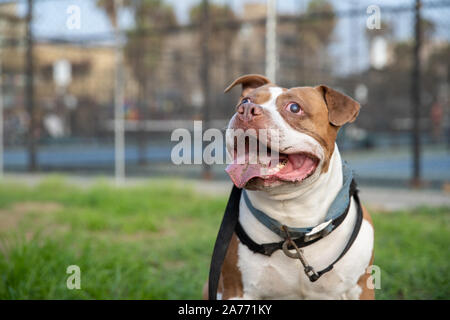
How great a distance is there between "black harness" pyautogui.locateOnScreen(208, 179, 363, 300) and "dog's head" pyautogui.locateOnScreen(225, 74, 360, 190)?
0.26m

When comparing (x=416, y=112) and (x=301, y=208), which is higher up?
(x=416, y=112)

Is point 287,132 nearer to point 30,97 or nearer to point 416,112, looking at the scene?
point 416,112

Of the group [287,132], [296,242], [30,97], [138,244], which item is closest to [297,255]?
[296,242]

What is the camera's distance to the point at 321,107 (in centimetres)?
191

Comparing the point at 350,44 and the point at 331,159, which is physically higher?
Answer: the point at 350,44

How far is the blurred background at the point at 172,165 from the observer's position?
10.4 feet

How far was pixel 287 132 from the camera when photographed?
1748 millimetres

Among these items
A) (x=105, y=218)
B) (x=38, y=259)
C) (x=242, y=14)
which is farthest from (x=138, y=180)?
(x=242, y=14)

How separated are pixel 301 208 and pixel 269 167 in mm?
251

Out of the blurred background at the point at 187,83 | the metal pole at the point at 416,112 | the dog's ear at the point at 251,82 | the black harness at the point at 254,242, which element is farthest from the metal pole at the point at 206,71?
the black harness at the point at 254,242

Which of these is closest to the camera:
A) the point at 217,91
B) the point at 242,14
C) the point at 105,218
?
the point at 105,218

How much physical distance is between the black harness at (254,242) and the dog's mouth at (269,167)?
0.83ft
